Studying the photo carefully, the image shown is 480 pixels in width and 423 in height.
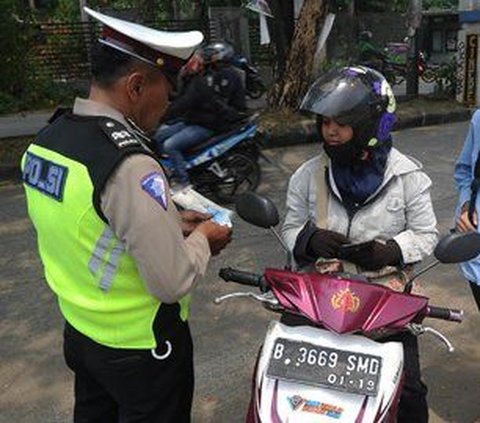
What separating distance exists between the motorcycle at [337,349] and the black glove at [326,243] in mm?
223

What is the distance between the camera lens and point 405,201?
2271mm

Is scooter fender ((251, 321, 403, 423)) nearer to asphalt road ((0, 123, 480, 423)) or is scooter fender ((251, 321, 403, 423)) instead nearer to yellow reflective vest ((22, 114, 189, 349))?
yellow reflective vest ((22, 114, 189, 349))

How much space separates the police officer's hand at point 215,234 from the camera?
1.84m

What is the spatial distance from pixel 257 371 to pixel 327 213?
0.72 metres

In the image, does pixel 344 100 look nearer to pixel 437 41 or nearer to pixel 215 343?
pixel 215 343

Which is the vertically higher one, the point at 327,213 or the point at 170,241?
the point at 170,241

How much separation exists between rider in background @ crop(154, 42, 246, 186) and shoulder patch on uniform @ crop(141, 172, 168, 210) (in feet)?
14.4

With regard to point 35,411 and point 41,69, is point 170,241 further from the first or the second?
point 41,69

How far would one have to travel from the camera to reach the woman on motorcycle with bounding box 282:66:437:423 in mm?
2129

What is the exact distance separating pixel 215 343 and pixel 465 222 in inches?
67.7

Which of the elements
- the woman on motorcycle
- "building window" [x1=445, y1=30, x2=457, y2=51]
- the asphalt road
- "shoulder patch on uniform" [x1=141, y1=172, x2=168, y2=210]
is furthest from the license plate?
"building window" [x1=445, y1=30, x2=457, y2=51]

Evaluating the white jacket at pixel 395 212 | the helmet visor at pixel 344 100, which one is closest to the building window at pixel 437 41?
the white jacket at pixel 395 212

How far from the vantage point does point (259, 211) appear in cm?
215

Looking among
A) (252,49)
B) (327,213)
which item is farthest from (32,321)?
(252,49)
